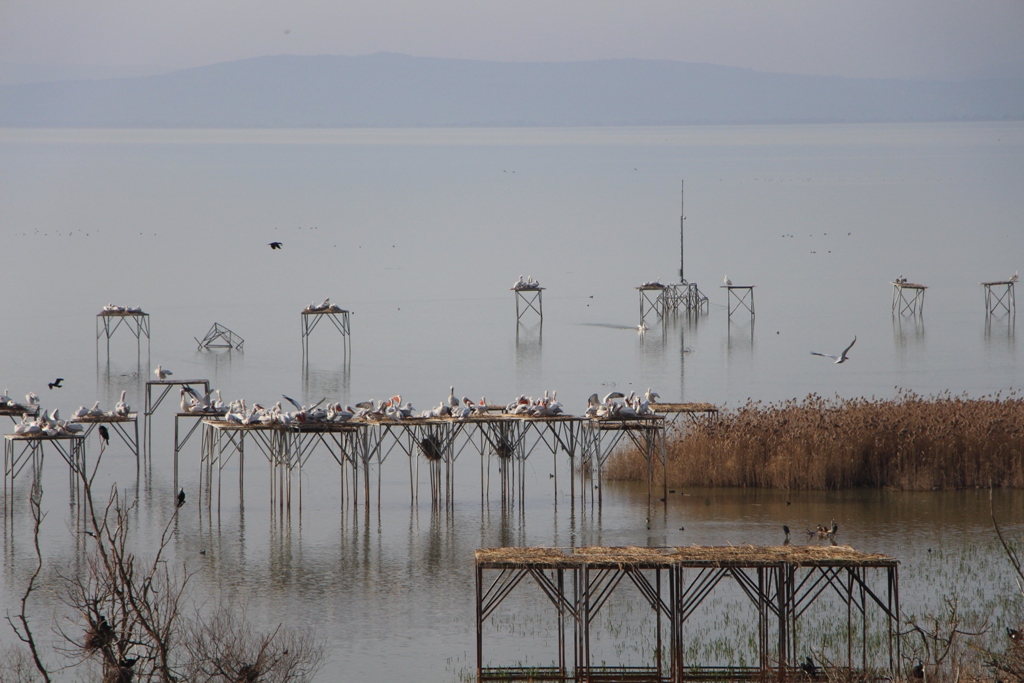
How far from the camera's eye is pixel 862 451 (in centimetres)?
3173

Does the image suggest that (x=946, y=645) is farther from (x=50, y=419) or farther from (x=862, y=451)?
(x=50, y=419)

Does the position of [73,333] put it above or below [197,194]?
below

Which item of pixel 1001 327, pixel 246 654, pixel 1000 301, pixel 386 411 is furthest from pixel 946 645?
pixel 1000 301

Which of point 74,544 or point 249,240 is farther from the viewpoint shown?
point 249,240

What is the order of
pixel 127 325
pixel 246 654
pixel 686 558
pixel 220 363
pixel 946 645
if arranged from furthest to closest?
1. pixel 127 325
2. pixel 220 363
3. pixel 246 654
4. pixel 686 558
5. pixel 946 645

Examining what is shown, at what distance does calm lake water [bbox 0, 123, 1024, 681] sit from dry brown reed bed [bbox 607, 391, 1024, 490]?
0.79 m

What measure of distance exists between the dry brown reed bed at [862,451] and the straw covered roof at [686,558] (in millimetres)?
14000

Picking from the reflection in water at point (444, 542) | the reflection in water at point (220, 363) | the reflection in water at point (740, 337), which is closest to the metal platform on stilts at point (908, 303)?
the reflection in water at point (740, 337)

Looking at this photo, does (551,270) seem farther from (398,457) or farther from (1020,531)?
(1020,531)

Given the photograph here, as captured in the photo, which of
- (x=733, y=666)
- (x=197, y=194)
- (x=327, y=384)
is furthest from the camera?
(x=197, y=194)

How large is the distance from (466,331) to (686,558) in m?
51.9

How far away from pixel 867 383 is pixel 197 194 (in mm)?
117715

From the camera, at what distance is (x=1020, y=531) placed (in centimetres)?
2698

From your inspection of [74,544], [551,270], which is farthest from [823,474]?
[551,270]
